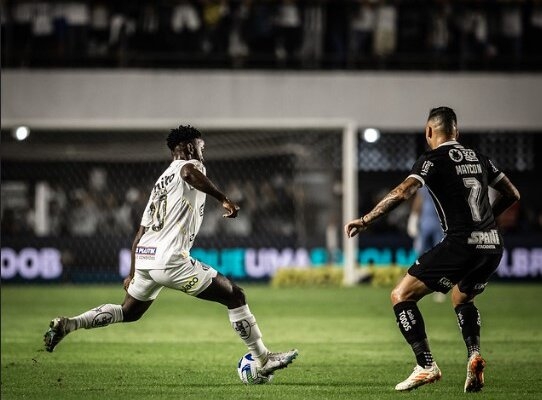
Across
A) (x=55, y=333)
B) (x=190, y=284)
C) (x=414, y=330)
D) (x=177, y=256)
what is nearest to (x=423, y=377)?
(x=414, y=330)

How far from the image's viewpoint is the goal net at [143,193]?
22.9 m

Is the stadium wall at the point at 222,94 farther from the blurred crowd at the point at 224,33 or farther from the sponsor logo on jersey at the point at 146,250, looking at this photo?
the sponsor logo on jersey at the point at 146,250

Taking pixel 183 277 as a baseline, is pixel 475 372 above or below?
below

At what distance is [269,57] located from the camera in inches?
982

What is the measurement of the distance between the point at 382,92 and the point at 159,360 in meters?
15.0

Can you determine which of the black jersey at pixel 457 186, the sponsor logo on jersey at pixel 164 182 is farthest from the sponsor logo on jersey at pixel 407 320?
the sponsor logo on jersey at pixel 164 182

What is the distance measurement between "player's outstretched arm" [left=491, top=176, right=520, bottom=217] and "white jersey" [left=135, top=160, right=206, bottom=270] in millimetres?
2286

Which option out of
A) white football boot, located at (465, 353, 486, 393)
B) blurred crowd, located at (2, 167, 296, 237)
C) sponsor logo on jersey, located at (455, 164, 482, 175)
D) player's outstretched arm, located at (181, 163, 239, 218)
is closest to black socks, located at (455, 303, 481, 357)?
white football boot, located at (465, 353, 486, 393)

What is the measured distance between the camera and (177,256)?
869cm

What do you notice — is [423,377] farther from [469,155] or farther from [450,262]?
[469,155]

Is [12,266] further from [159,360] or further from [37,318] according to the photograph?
[159,360]

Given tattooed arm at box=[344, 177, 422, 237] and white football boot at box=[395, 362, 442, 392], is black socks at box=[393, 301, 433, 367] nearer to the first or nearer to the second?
white football boot at box=[395, 362, 442, 392]

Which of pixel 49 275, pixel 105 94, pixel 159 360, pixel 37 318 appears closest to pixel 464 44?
pixel 105 94

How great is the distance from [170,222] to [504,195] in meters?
2.61
